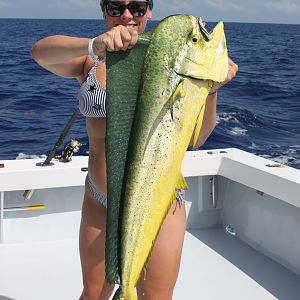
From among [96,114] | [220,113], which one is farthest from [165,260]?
[220,113]

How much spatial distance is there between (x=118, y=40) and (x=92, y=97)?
585 mm

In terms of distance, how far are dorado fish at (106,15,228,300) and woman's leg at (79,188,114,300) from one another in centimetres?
62

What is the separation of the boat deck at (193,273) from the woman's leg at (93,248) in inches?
49.6

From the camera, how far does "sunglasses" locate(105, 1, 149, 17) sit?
7.13 feet

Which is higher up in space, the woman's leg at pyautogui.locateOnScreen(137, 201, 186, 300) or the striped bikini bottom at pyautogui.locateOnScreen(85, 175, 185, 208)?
the striped bikini bottom at pyautogui.locateOnScreen(85, 175, 185, 208)

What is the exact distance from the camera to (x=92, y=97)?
2264 millimetres

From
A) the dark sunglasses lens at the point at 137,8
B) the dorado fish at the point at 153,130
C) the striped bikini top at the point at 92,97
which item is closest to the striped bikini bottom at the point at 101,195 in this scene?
the striped bikini top at the point at 92,97

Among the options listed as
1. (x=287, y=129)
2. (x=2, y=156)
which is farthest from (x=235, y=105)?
(x=2, y=156)

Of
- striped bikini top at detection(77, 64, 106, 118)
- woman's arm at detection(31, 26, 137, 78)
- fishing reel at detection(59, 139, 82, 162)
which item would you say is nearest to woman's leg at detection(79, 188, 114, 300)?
striped bikini top at detection(77, 64, 106, 118)

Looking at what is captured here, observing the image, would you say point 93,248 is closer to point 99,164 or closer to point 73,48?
point 99,164

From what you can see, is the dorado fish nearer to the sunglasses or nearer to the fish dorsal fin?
the fish dorsal fin

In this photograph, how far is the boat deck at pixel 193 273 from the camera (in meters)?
3.74

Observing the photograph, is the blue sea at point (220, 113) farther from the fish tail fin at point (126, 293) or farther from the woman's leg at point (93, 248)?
the fish tail fin at point (126, 293)

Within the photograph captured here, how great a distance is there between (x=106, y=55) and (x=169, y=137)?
32 cm
